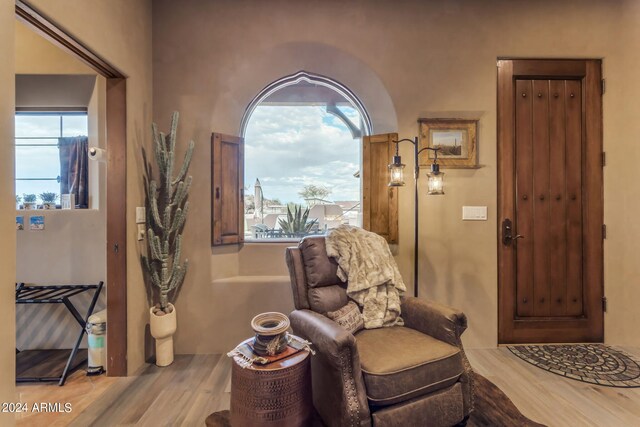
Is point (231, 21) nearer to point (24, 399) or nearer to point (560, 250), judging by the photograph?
point (24, 399)

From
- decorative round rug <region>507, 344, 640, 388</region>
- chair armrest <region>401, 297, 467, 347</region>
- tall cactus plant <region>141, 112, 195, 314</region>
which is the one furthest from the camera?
tall cactus plant <region>141, 112, 195, 314</region>

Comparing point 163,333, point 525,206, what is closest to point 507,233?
point 525,206

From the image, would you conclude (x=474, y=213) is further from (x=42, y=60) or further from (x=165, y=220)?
(x=42, y=60)

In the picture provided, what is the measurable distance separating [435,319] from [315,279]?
762mm

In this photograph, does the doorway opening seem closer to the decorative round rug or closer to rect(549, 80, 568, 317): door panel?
the decorative round rug

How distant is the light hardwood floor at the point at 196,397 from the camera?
5.55 ft

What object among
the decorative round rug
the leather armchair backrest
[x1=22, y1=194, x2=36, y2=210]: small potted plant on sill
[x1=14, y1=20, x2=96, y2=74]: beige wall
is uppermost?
[x1=14, y1=20, x2=96, y2=74]: beige wall

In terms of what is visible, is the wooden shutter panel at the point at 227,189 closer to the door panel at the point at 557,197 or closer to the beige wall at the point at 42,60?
the beige wall at the point at 42,60

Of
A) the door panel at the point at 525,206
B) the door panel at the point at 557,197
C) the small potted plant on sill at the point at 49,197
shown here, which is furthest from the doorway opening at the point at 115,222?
the door panel at the point at 557,197

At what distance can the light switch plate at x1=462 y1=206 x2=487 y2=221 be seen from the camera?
8.50 ft

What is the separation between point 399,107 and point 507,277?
1.83 m

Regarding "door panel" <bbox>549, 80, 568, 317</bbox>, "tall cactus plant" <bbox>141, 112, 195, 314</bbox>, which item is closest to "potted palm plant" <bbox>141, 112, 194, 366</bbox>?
"tall cactus plant" <bbox>141, 112, 195, 314</bbox>

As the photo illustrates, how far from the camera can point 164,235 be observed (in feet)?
7.39

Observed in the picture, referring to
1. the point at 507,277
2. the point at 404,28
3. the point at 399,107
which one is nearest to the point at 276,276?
the point at 399,107
